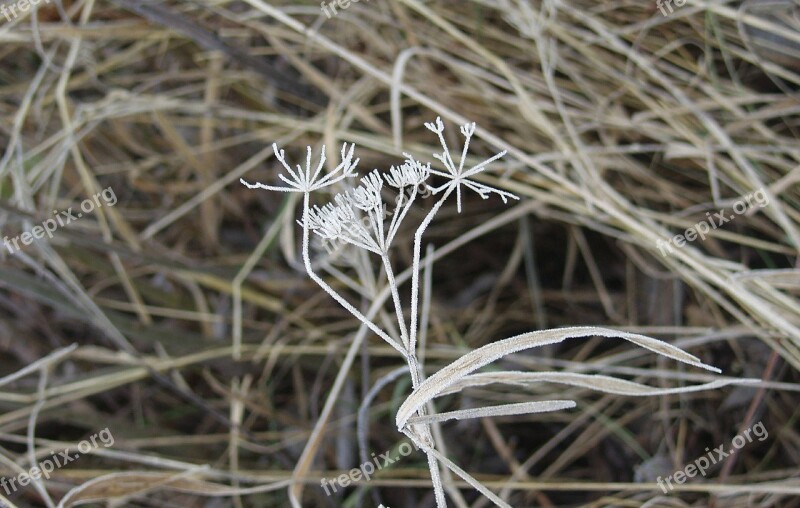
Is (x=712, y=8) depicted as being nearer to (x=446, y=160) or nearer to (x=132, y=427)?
(x=446, y=160)

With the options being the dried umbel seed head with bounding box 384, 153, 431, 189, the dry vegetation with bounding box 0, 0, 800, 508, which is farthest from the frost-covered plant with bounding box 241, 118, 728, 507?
the dry vegetation with bounding box 0, 0, 800, 508

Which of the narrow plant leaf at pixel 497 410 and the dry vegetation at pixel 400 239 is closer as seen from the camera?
the narrow plant leaf at pixel 497 410

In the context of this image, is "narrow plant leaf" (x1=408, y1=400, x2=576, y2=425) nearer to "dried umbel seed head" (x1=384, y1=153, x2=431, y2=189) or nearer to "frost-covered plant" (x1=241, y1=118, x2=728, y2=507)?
"frost-covered plant" (x1=241, y1=118, x2=728, y2=507)

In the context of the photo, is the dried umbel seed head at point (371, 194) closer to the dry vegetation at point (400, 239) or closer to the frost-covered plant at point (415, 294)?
the frost-covered plant at point (415, 294)

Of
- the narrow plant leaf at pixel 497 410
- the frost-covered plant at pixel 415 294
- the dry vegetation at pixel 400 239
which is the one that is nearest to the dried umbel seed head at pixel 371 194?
the frost-covered plant at pixel 415 294

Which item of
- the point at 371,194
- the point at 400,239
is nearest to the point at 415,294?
the point at 371,194

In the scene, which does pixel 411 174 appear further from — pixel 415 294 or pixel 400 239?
pixel 400 239

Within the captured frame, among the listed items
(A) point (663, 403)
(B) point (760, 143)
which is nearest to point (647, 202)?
(B) point (760, 143)

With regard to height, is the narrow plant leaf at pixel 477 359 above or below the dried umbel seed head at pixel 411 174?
below

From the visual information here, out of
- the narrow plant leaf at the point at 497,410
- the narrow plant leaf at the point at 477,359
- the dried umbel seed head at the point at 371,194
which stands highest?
the dried umbel seed head at the point at 371,194
